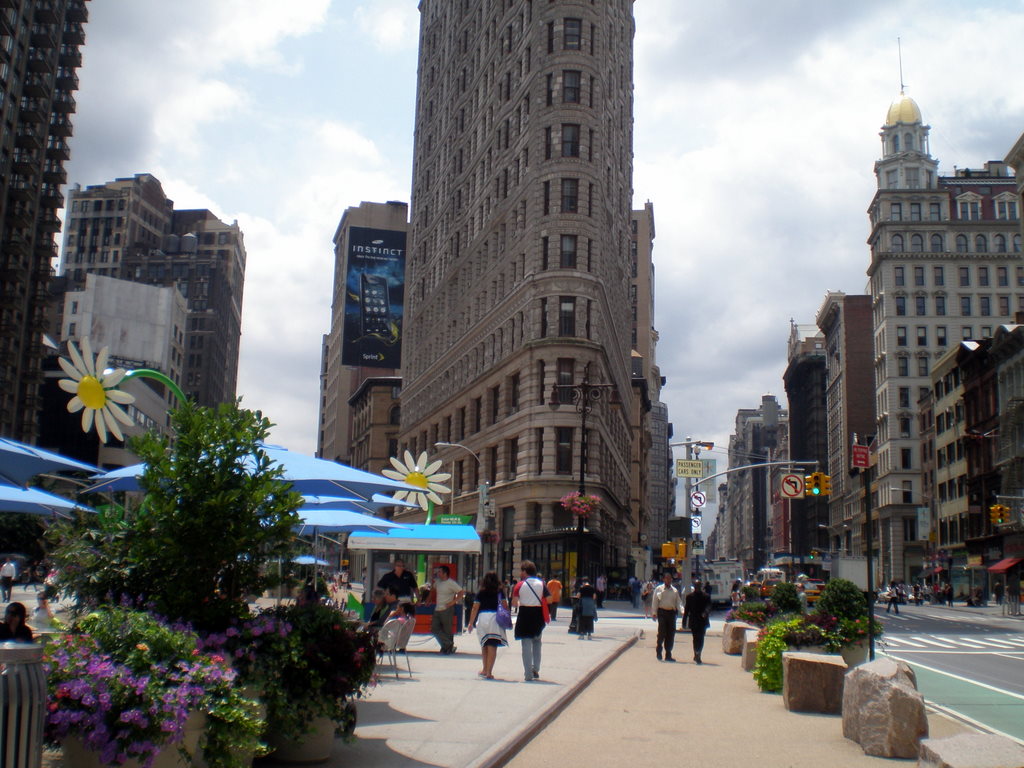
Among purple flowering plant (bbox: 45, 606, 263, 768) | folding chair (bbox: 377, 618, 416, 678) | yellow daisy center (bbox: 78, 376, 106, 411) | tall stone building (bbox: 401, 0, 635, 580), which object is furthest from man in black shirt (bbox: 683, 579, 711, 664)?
tall stone building (bbox: 401, 0, 635, 580)

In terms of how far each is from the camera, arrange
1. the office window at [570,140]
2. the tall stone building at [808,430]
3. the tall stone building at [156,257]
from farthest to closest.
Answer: the tall stone building at [808,430]
the tall stone building at [156,257]
the office window at [570,140]

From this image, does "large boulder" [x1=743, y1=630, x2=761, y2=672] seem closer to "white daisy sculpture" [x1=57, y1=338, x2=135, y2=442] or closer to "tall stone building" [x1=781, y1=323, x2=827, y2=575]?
"white daisy sculpture" [x1=57, y1=338, x2=135, y2=442]

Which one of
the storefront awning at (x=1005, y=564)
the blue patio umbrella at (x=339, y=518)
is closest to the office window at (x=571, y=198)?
the storefront awning at (x=1005, y=564)

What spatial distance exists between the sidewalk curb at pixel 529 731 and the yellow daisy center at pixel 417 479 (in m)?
6.08

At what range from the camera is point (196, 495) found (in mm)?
8633

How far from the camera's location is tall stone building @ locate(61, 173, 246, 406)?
163625 mm

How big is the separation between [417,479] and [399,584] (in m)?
2.32

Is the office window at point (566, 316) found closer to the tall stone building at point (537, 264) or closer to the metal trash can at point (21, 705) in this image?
the tall stone building at point (537, 264)

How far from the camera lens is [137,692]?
6.95 meters

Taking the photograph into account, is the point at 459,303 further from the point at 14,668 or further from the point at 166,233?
the point at 166,233

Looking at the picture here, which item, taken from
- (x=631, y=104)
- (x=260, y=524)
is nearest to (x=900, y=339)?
(x=631, y=104)

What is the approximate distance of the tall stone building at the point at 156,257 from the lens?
164 metres

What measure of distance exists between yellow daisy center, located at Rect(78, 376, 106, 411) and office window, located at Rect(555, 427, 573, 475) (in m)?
44.2

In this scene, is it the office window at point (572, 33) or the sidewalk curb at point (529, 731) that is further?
the office window at point (572, 33)
